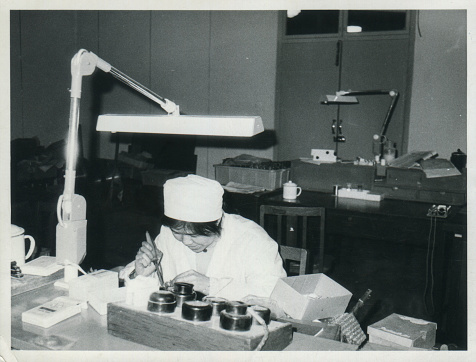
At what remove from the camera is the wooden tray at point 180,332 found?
43.5 inches

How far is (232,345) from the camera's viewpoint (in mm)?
1102

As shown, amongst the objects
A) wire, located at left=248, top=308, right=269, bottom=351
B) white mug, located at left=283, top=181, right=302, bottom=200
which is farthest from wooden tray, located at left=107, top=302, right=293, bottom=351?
white mug, located at left=283, top=181, right=302, bottom=200

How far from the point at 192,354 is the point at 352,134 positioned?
4.27m

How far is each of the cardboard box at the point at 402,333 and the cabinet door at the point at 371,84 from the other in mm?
3648

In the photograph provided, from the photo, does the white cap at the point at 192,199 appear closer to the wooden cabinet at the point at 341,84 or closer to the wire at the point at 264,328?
the wire at the point at 264,328

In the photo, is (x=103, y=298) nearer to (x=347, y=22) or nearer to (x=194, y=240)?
(x=194, y=240)

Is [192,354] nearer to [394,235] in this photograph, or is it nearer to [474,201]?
[474,201]

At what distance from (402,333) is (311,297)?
→ 331 mm

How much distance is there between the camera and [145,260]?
155cm

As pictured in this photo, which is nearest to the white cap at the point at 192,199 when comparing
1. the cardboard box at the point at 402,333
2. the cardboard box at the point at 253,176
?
the cardboard box at the point at 402,333

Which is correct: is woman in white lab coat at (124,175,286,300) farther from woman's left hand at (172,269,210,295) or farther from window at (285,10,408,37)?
window at (285,10,408,37)

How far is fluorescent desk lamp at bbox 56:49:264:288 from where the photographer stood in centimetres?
124
